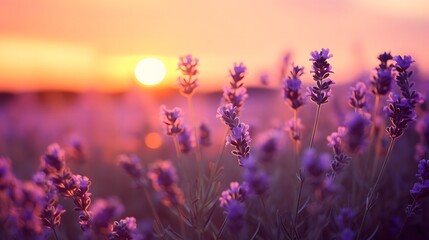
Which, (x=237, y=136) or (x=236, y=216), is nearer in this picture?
(x=236, y=216)

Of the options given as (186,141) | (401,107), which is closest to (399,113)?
(401,107)

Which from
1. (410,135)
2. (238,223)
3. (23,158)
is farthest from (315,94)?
(23,158)


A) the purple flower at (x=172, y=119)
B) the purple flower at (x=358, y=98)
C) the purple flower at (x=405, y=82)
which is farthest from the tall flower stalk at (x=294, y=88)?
the purple flower at (x=172, y=119)

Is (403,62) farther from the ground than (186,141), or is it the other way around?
(403,62)

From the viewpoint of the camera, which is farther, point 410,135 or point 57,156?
point 410,135

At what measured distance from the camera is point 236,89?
272 cm

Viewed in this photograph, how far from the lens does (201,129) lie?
3441 mm

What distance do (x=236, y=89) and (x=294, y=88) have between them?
1.44ft

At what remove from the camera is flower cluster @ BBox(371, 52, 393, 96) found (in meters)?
2.48

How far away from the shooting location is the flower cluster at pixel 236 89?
Answer: 2.68 metres

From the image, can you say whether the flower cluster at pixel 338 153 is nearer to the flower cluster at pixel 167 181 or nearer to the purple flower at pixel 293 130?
the purple flower at pixel 293 130

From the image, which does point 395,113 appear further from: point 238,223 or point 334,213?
point 238,223

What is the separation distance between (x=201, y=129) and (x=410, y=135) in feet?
11.6

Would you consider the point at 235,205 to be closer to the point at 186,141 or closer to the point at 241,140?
the point at 241,140
